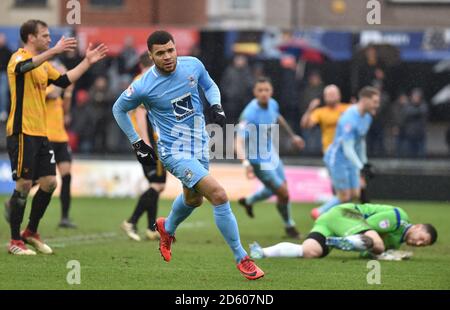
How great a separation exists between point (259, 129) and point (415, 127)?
11180mm

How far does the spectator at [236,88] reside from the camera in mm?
25531

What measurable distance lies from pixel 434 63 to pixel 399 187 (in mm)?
6200

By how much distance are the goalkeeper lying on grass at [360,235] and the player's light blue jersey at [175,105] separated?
6.05 ft

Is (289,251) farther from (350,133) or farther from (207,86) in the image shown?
(350,133)

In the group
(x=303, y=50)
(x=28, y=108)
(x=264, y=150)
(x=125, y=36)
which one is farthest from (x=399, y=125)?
(x=28, y=108)

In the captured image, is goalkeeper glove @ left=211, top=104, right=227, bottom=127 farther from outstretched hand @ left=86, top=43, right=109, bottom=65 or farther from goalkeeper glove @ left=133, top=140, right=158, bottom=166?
outstretched hand @ left=86, top=43, right=109, bottom=65

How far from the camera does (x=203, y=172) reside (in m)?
10.0

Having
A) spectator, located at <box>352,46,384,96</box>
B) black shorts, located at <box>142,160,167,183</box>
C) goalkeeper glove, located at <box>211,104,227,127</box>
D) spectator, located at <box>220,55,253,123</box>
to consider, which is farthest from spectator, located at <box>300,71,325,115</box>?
goalkeeper glove, located at <box>211,104,227,127</box>

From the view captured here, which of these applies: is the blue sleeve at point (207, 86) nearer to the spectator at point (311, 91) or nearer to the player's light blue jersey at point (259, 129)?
the player's light blue jersey at point (259, 129)

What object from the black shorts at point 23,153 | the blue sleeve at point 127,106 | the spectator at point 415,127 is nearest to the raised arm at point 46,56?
the black shorts at point 23,153

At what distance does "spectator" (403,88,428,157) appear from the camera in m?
25.8

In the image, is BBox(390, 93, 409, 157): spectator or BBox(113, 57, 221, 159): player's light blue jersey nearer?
BBox(113, 57, 221, 159): player's light blue jersey

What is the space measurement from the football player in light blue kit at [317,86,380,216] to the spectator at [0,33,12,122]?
11.7 meters
